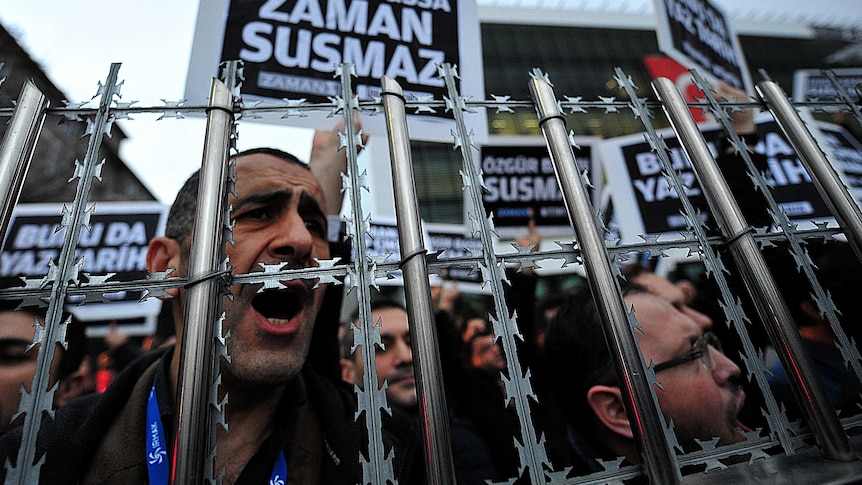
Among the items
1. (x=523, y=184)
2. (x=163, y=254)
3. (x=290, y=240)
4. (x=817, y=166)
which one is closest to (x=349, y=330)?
(x=163, y=254)

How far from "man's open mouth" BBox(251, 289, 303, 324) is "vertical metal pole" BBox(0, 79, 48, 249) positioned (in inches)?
39.5

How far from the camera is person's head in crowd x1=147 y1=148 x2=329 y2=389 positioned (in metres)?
2.13

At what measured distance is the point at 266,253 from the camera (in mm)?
2225

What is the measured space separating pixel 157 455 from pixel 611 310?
2086mm

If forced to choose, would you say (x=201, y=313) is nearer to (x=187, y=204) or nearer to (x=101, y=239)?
(x=187, y=204)

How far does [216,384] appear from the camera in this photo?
140 cm

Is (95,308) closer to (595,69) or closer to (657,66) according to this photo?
(657,66)

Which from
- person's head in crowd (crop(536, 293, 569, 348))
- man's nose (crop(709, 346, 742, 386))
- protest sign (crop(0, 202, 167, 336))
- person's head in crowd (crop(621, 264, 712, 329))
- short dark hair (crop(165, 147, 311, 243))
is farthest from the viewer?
person's head in crowd (crop(536, 293, 569, 348))

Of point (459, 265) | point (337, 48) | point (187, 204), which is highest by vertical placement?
point (337, 48)

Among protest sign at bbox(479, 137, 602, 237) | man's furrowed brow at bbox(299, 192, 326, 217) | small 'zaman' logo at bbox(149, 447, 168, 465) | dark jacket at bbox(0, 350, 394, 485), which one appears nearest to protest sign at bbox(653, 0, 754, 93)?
protest sign at bbox(479, 137, 602, 237)

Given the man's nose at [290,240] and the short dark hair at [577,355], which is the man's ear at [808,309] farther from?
the man's nose at [290,240]

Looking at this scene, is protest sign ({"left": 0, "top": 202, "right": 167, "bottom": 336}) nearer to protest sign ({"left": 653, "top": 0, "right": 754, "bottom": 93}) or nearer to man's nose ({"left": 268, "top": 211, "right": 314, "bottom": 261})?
man's nose ({"left": 268, "top": 211, "right": 314, "bottom": 261})

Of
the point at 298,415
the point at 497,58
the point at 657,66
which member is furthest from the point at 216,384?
the point at 497,58

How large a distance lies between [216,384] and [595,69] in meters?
27.5
